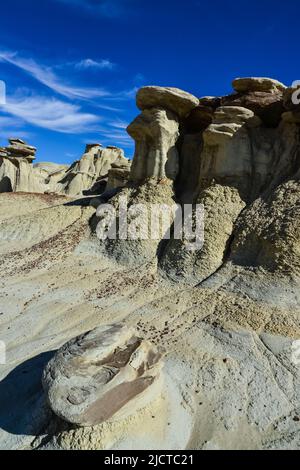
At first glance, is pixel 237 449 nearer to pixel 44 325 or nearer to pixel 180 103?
pixel 44 325

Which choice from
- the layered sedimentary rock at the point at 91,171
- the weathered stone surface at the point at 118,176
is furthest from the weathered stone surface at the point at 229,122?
the layered sedimentary rock at the point at 91,171

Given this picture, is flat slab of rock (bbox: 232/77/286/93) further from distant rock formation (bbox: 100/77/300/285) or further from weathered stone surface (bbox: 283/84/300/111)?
weathered stone surface (bbox: 283/84/300/111)

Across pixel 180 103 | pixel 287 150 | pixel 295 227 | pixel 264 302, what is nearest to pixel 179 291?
pixel 264 302

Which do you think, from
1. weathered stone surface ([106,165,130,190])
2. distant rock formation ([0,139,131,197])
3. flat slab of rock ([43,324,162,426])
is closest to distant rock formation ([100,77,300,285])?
flat slab of rock ([43,324,162,426])

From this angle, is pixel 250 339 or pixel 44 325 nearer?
pixel 250 339

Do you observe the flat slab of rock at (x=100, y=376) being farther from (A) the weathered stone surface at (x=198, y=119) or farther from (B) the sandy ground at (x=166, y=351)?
(A) the weathered stone surface at (x=198, y=119)

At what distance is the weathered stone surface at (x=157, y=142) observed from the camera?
37.8 feet

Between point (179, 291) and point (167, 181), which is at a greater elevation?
point (167, 181)

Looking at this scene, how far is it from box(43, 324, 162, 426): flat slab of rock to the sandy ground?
1.15 feet

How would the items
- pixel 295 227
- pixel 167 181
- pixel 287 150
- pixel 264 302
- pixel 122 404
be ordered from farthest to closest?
pixel 167 181, pixel 287 150, pixel 295 227, pixel 264 302, pixel 122 404

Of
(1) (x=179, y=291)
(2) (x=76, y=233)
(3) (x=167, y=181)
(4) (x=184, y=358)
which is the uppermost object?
(3) (x=167, y=181)

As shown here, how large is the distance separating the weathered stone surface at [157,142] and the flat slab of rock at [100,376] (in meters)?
7.14

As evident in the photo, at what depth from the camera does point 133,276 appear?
32.3ft

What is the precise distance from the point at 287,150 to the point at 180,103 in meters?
3.99
